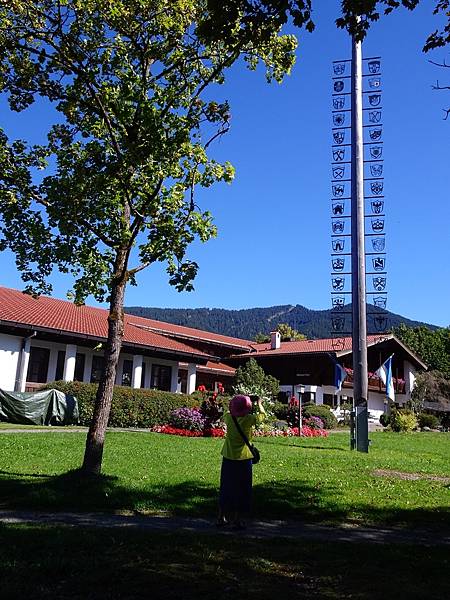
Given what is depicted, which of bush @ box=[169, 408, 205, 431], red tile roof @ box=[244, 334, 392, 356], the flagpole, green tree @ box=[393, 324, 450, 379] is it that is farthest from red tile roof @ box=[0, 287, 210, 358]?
green tree @ box=[393, 324, 450, 379]

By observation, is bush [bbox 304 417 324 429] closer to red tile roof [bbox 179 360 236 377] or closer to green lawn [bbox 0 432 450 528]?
green lawn [bbox 0 432 450 528]

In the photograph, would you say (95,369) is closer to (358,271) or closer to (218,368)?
(218,368)

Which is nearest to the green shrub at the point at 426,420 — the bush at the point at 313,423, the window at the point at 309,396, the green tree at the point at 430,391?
the green tree at the point at 430,391

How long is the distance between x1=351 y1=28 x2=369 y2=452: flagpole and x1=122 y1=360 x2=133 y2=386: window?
15.6 m

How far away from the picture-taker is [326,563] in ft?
15.9

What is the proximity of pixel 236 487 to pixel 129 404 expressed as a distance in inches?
635

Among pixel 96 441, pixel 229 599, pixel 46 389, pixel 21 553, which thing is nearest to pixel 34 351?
pixel 46 389

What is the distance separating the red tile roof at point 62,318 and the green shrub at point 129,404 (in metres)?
3.85

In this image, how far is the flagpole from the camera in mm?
15633

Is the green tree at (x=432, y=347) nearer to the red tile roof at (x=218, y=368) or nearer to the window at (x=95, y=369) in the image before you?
the red tile roof at (x=218, y=368)

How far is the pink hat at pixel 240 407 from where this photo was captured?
266 inches

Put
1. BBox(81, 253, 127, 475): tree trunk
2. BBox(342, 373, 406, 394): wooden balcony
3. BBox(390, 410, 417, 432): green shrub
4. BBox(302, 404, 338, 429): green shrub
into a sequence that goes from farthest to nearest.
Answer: BBox(342, 373, 406, 394): wooden balcony
BBox(390, 410, 417, 432): green shrub
BBox(302, 404, 338, 429): green shrub
BBox(81, 253, 127, 475): tree trunk

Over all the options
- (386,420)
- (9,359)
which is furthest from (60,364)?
(386,420)

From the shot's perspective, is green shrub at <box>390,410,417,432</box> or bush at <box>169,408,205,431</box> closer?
bush at <box>169,408,205,431</box>
